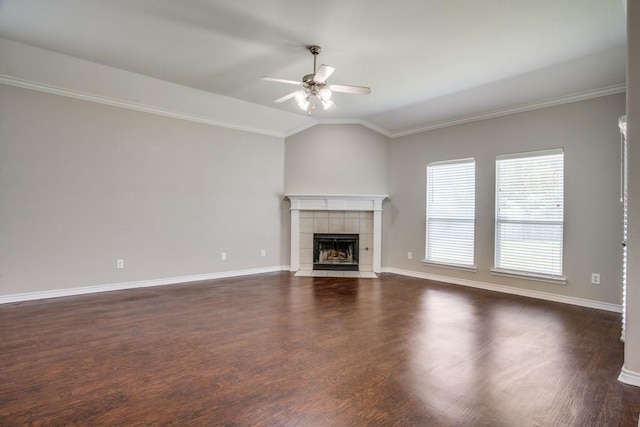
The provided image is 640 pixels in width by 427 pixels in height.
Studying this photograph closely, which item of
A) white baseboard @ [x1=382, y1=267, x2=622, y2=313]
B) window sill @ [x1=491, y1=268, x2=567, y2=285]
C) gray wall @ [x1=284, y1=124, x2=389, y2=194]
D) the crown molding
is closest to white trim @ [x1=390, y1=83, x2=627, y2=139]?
the crown molding

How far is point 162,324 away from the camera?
335 centimetres

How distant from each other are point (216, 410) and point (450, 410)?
1.37 metres

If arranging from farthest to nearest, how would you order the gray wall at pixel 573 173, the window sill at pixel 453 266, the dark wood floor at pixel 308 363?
the window sill at pixel 453 266, the gray wall at pixel 573 173, the dark wood floor at pixel 308 363

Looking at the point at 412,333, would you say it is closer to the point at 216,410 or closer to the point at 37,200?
the point at 216,410

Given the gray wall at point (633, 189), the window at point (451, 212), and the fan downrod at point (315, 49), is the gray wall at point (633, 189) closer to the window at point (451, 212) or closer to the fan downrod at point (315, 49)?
the fan downrod at point (315, 49)

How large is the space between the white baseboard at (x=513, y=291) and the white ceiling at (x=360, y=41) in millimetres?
2655

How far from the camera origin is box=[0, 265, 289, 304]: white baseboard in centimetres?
403

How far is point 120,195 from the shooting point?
4.70 metres

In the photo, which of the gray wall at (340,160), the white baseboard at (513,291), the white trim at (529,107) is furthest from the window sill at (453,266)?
the white trim at (529,107)

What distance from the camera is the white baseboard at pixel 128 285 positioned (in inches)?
159

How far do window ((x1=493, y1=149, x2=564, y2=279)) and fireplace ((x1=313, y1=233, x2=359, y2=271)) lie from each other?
2494 mm

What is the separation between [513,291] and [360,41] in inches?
159

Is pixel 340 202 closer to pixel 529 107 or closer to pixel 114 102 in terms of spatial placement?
pixel 529 107

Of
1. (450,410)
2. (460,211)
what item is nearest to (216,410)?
(450,410)
